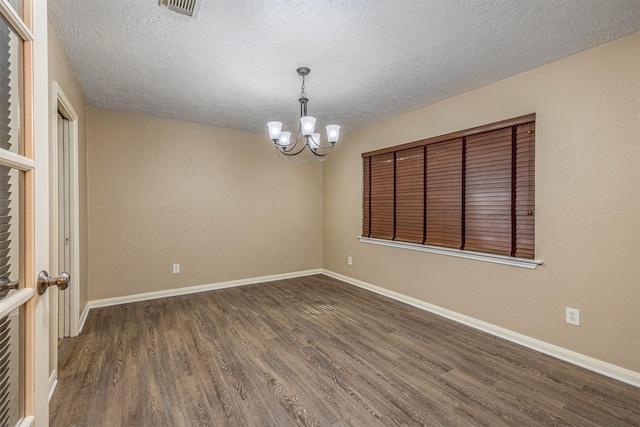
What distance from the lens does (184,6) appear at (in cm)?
178

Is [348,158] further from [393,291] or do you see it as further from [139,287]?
[139,287]

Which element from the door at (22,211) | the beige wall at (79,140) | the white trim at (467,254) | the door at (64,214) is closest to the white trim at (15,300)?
the door at (22,211)

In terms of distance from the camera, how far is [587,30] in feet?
6.67

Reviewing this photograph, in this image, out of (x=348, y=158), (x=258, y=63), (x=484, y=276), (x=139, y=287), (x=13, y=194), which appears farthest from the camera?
(x=348, y=158)

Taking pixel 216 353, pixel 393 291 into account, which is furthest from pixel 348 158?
pixel 216 353

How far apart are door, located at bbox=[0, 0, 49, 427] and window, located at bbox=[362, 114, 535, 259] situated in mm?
3160

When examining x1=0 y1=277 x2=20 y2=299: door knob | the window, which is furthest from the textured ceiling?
x1=0 y1=277 x2=20 y2=299: door knob

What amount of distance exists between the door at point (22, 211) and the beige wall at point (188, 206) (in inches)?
128

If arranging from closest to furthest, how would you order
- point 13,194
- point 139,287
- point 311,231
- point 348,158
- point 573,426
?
point 13,194, point 573,426, point 139,287, point 348,158, point 311,231

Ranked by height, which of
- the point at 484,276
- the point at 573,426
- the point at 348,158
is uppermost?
the point at 348,158

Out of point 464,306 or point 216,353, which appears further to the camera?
point 464,306

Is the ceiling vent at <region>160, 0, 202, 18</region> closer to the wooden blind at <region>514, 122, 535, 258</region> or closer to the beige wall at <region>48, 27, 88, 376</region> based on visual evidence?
the beige wall at <region>48, 27, 88, 376</region>

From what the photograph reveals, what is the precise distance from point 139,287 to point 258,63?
314 centimetres

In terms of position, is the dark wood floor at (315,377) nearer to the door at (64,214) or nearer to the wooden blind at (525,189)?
the door at (64,214)
